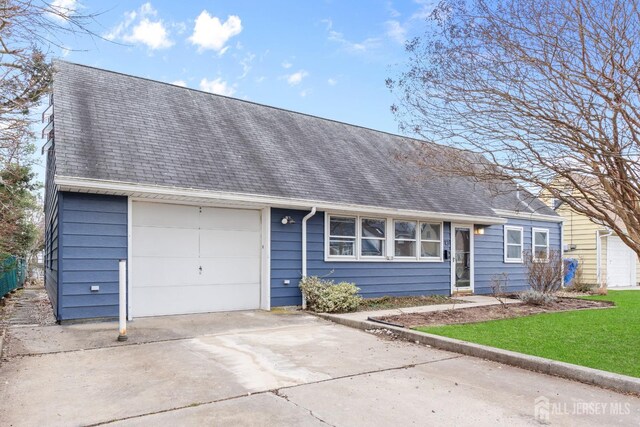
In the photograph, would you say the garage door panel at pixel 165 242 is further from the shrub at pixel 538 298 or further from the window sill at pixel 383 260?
the shrub at pixel 538 298

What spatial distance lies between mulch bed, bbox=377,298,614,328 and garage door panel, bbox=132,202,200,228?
4.23 m

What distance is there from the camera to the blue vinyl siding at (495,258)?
1398 cm

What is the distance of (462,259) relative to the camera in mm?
13617

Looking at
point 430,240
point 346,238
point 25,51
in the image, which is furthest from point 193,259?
point 430,240

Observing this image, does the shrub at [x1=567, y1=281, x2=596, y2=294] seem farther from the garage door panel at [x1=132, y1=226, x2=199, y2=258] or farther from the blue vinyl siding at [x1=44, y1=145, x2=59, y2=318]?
the blue vinyl siding at [x1=44, y1=145, x2=59, y2=318]

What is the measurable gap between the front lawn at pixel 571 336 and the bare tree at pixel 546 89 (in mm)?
1606

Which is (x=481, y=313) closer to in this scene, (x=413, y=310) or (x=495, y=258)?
(x=413, y=310)

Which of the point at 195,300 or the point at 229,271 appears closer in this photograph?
the point at 195,300

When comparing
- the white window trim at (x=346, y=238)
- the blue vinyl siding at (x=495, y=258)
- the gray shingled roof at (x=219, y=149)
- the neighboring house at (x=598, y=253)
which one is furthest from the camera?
the neighboring house at (x=598, y=253)

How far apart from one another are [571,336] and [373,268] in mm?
4919

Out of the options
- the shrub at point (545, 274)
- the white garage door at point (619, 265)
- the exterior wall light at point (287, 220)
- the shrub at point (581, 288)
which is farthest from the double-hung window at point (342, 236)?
the white garage door at point (619, 265)

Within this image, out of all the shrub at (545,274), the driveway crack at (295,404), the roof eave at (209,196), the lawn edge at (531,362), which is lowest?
the lawn edge at (531,362)

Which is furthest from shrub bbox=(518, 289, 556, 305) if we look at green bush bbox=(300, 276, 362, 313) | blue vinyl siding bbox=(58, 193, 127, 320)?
blue vinyl siding bbox=(58, 193, 127, 320)

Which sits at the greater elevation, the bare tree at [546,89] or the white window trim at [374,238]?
the bare tree at [546,89]
